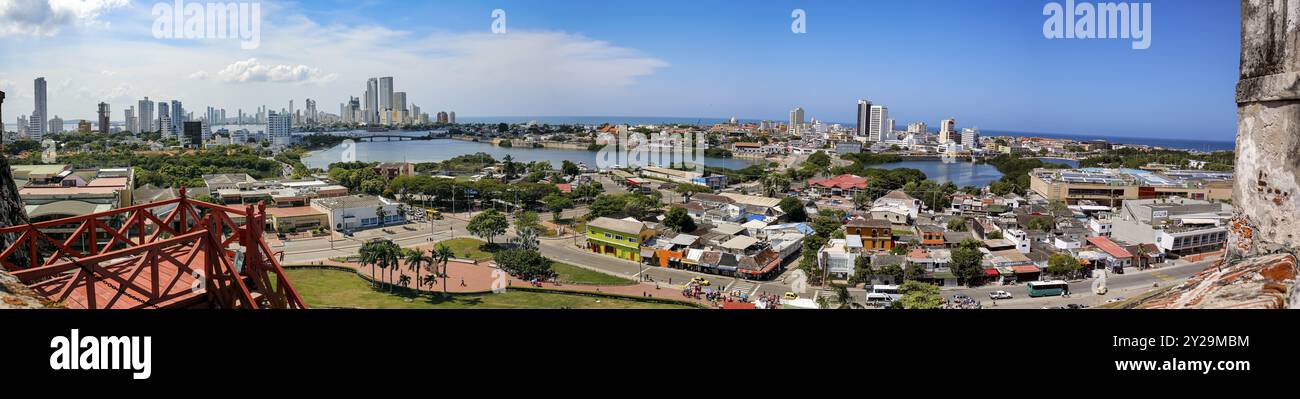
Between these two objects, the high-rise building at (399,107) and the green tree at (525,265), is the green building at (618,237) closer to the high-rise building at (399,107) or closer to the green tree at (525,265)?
the green tree at (525,265)

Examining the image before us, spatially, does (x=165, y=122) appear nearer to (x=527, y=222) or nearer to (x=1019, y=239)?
(x=527, y=222)

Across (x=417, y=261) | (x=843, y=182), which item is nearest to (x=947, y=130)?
(x=843, y=182)

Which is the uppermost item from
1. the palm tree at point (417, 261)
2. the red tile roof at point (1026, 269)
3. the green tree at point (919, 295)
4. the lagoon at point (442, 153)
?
the lagoon at point (442, 153)

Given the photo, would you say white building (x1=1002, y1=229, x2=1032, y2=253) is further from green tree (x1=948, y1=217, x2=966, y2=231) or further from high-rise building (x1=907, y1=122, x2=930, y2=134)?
high-rise building (x1=907, y1=122, x2=930, y2=134)

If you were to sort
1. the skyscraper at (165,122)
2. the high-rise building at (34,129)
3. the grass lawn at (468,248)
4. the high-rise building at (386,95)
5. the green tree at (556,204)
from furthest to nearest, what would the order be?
the skyscraper at (165,122) → the high-rise building at (386,95) → the high-rise building at (34,129) → the green tree at (556,204) → the grass lawn at (468,248)

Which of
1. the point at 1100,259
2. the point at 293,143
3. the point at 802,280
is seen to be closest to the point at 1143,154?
the point at 1100,259

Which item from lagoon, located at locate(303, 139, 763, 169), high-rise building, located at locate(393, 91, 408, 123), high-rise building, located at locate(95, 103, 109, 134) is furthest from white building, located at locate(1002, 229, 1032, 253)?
high-rise building, located at locate(95, 103, 109, 134)

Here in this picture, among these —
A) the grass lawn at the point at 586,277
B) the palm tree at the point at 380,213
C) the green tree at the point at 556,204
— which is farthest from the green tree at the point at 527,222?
the palm tree at the point at 380,213
